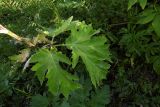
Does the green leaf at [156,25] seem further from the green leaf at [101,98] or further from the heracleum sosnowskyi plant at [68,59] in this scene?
the green leaf at [101,98]

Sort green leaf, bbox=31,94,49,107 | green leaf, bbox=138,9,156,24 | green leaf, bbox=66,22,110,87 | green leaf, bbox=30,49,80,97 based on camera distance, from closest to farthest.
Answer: green leaf, bbox=30,49,80,97, green leaf, bbox=66,22,110,87, green leaf, bbox=31,94,49,107, green leaf, bbox=138,9,156,24

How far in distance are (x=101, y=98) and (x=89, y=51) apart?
50cm

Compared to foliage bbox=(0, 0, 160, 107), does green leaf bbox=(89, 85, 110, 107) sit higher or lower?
lower

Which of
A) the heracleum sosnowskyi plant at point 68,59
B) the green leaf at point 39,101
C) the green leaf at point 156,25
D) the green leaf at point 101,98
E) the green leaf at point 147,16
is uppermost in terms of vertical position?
the green leaf at point 147,16

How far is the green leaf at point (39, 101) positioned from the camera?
296cm

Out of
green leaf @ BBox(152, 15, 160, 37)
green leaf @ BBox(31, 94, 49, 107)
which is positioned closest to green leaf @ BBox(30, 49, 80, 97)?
green leaf @ BBox(31, 94, 49, 107)

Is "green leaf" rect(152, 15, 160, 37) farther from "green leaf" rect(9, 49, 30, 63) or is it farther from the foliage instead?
"green leaf" rect(9, 49, 30, 63)

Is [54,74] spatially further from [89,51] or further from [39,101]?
[39,101]

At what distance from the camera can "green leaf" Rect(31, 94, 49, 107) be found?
117 inches

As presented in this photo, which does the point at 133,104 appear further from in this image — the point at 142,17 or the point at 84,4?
the point at 84,4

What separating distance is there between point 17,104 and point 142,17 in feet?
4.52

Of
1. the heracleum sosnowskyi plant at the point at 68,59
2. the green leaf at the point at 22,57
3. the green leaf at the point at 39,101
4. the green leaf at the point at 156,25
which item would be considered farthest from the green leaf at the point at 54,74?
the green leaf at the point at 156,25

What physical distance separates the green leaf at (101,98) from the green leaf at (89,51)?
0.77ft

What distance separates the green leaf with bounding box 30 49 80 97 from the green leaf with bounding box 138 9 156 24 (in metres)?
0.88
